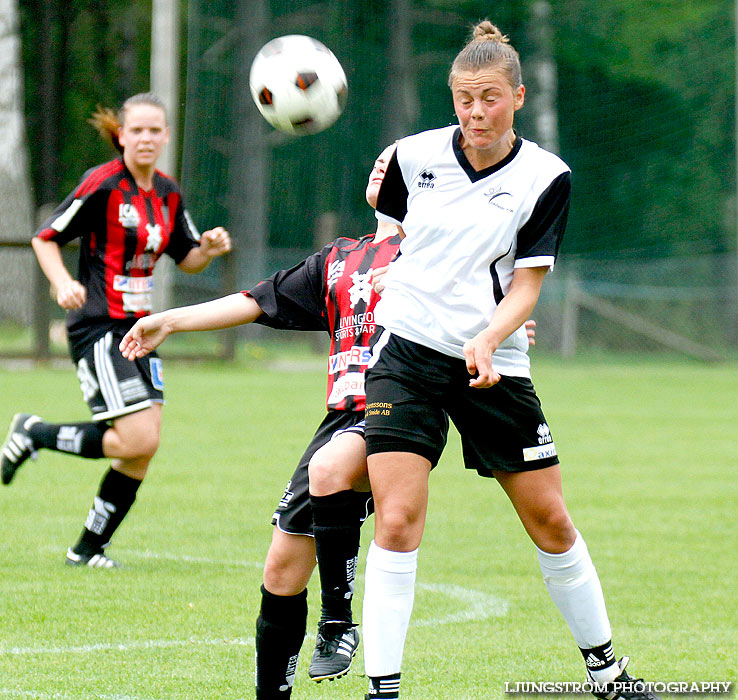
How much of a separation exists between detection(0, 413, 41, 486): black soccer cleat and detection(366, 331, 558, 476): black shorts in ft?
9.95

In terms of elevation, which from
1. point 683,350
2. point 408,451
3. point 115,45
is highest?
point 115,45

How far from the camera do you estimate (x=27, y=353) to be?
17.3 meters

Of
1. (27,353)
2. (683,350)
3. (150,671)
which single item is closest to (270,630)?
(150,671)

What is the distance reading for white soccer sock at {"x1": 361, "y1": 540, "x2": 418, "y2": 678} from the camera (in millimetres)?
3488

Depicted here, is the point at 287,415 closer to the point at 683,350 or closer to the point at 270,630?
the point at 270,630

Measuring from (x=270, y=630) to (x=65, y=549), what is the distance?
2648 millimetres

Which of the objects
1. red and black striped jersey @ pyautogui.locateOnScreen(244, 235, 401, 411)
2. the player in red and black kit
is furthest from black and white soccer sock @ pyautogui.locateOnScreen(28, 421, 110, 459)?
red and black striped jersey @ pyautogui.locateOnScreen(244, 235, 401, 411)

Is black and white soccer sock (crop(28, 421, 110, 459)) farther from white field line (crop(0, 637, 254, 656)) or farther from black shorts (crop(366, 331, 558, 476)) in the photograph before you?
black shorts (crop(366, 331, 558, 476))

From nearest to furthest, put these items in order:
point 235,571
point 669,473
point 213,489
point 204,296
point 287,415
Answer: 1. point 235,571
2. point 213,489
3. point 669,473
4. point 287,415
5. point 204,296

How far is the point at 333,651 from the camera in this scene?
3.90m

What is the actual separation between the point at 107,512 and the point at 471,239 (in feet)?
9.13

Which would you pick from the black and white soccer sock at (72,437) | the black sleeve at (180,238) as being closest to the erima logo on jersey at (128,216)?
the black sleeve at (180,238)

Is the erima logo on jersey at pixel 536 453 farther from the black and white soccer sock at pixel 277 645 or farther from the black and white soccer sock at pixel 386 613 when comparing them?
the black and white soccer sock at pixel 277 645

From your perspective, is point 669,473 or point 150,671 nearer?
point 150,671
